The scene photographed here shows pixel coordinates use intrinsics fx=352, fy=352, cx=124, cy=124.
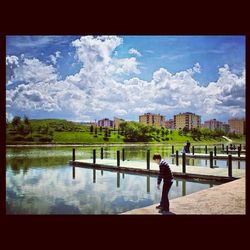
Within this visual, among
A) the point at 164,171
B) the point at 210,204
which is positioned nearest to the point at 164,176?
the point at 164,171

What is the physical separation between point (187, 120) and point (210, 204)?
172441 mm

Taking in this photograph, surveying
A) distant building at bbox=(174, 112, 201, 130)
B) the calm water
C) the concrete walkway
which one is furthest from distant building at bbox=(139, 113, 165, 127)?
the concrete walkway

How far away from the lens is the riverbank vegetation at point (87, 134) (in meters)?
70.6

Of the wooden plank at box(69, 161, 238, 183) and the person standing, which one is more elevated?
the person standing

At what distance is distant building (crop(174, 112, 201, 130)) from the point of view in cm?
17775

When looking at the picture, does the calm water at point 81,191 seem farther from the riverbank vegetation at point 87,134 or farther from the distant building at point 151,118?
the distant building at point 151,118

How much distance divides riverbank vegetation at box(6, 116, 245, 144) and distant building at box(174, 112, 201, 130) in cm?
5011

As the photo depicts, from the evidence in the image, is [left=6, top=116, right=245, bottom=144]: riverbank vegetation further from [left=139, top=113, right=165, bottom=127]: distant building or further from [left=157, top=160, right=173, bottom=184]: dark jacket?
[left=157, top=160, right=173, bottom=184]: dark jacket

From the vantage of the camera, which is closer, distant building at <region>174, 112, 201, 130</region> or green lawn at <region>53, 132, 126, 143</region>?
green lawn at <region>53, 132, 126, 143</region>

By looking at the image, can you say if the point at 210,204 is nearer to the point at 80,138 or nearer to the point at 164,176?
the point at 164,176

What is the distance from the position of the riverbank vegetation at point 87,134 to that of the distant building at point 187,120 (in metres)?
50.1
